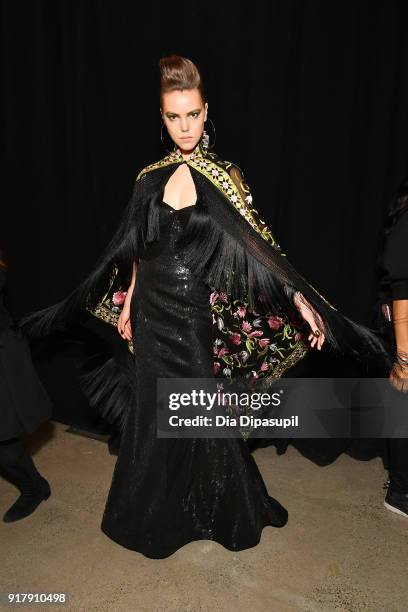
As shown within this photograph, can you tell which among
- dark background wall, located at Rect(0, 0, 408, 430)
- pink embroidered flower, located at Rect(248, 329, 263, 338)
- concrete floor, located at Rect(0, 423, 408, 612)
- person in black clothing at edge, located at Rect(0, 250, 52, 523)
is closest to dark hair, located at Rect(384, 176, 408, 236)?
dark background wall, located at Rect(0, 0, 408, 430)

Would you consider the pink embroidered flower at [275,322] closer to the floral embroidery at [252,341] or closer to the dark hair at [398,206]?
the floral embroidery at [252,341]

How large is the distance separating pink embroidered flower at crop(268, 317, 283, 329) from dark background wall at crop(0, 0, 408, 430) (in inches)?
24.2

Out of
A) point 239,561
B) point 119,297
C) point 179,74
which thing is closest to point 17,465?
point 119,297

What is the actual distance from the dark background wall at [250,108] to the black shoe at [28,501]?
52.2 inches

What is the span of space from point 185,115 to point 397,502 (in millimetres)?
1918

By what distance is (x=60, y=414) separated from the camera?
3537 mm

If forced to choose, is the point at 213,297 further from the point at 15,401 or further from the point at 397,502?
the point at 397,502

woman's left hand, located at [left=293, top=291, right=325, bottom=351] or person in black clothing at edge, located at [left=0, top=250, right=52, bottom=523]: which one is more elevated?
woman's left hand, located at [left=293, top=291, right=325, bottom=351]

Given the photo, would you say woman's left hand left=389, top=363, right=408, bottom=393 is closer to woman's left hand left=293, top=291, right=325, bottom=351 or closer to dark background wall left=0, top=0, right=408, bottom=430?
woman's left hand left=293, top=291, right=325, bottom=351

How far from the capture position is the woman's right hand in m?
2.29

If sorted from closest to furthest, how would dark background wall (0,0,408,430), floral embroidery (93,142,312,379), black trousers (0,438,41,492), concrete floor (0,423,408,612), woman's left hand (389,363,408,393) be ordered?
concrete floor (0,423,408,612) → woman's left hand (389,363,408,393) → floral embroidery (93,142,312,379) → black trousers (0,438,41,492) → dark background wall (0,0,408,430)

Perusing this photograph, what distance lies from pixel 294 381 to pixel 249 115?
1.41 metres

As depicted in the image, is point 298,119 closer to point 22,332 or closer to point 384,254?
point 384,254

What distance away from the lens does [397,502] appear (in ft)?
8.21
